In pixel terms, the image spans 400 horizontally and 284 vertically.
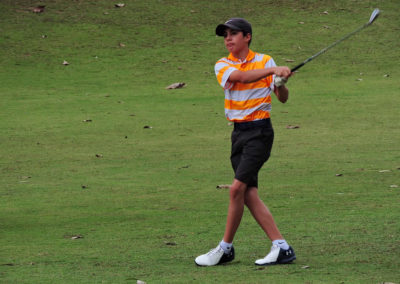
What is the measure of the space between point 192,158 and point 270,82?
5.87 m

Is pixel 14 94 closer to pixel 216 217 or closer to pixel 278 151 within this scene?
pixel 278 151

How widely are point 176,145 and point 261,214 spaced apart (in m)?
7.01

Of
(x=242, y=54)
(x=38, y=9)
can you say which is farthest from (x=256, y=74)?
(x=38, y=9)

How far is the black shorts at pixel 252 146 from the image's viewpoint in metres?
6.64

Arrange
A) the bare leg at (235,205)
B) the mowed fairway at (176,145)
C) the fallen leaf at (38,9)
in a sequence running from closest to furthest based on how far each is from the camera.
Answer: the bare leg at (235,205)
the mowed fairway at (176,145)
the fallen leaf at (38,9)

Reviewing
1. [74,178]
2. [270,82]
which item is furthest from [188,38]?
[270,82]

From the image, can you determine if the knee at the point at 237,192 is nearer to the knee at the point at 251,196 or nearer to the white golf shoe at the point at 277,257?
the knee at the point at 251,196

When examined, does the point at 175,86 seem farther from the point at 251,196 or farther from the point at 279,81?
the point at 279,81

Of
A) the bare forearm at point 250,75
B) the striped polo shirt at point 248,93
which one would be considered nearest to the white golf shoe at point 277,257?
the striped polo shirt at point 248,93

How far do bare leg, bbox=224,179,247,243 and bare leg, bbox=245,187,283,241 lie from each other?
89 millimetres

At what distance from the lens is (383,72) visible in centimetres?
2162

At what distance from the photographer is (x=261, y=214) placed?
266 inches

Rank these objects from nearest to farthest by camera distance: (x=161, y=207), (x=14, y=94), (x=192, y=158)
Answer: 1. (x=161, y=207)
2. (x=192, y=158)
3. (x=14, y=94)

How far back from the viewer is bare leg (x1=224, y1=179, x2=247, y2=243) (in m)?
6.66
